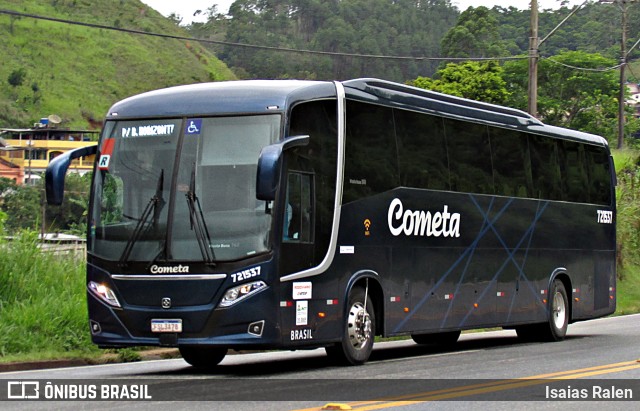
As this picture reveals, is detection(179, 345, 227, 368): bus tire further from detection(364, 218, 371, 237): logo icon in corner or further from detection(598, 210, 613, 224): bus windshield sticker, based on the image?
detection(598, 210, 613, 224): bus windshield sticker

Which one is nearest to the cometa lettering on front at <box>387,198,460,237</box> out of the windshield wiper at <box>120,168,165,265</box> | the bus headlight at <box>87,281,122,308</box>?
the windshield wiper at <box>120,168,165,265</box>

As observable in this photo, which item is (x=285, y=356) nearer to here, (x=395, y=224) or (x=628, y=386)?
(x=395, y=224)

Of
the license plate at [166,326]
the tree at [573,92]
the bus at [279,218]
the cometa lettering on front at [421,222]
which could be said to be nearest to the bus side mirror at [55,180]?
the bus at [279,218]

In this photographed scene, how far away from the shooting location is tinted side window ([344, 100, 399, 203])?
1562 centimetres

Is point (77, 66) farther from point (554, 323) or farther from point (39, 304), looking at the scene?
point (39, 304)

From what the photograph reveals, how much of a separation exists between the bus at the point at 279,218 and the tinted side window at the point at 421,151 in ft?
0.12

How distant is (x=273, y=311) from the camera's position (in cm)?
1395

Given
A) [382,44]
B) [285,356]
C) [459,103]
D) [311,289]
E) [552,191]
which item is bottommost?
[285,356]

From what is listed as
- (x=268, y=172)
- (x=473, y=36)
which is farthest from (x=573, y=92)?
(x=268, y=172)

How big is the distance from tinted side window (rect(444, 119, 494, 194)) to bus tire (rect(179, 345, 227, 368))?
475 cm

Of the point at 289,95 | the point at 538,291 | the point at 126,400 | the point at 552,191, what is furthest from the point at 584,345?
the point at 126,400

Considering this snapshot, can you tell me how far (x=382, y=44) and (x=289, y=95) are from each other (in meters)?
153

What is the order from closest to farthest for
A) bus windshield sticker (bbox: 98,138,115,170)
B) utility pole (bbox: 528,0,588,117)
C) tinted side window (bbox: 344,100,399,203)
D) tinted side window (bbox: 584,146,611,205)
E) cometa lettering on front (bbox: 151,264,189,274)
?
cometa lettering on front (bbox: 151,264,189,274), bus windshield sticker (bbox: 98,138,115,170), tinted side window (bbox: 344,100,399,203), tinted side window (bbox: 584,146,611,205), utility pole (bbox: 528,0,588,117)

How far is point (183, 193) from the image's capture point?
14133mm
